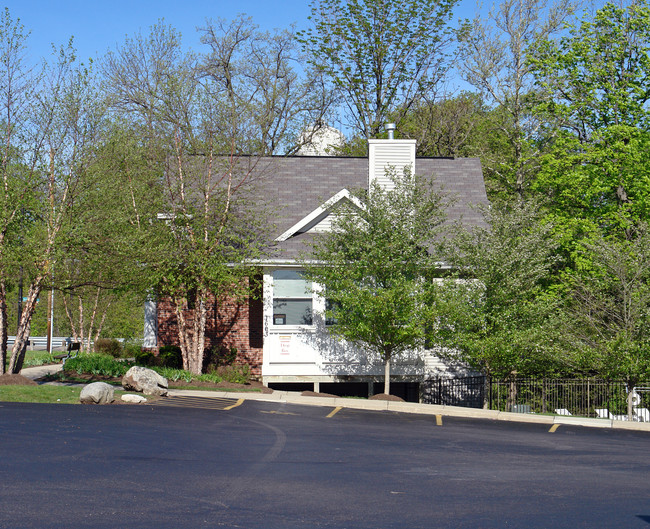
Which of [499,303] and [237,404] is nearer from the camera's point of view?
[237,404]

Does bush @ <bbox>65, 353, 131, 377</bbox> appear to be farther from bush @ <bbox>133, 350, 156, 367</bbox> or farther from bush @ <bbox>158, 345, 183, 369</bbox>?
bush @ <bbox>158, 345, 183, 369</bbox>

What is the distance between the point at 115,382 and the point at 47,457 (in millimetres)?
10831

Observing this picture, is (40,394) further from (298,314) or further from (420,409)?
(420,409)

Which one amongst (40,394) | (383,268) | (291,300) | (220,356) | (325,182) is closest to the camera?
(40,394)

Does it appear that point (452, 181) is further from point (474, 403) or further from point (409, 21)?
point (409, 21)

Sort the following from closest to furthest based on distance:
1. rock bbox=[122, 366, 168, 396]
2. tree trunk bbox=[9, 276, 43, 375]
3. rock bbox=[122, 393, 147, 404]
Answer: rock bbox=[122, 393, 147, 404]
rock bbox=[122, 366, 168, 396]
tree trunk bbox=[9, 276, 43, 375]

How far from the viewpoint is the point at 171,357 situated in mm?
25688

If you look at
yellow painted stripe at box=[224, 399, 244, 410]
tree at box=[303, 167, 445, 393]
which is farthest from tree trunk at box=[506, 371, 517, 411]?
yellow painted stripe at box=[224, 399, 244, 410]

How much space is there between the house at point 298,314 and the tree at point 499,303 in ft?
5.82

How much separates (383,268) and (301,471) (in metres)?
11.0

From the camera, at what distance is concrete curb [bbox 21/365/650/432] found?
18500 mm

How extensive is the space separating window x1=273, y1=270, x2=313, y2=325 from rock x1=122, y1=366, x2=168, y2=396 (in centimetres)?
546

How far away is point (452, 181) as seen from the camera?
95.2 ft

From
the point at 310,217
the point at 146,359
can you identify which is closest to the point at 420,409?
the point at 310,217
